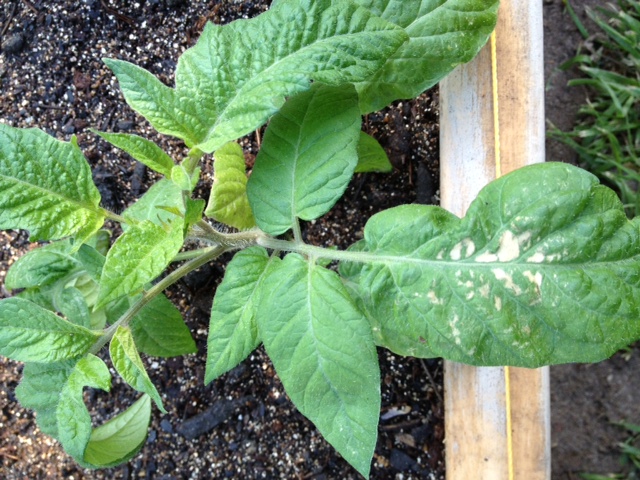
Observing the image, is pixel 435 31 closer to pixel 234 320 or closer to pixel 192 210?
pixel 192 210

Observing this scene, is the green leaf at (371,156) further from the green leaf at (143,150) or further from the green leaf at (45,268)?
the green leaf at (45,268)

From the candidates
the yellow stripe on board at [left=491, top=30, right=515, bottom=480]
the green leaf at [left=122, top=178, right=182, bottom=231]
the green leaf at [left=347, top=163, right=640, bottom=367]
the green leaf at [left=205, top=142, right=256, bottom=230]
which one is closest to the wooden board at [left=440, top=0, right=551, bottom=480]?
the yellow stripe on board at [left=491, top=30, right=515, bottom=480]

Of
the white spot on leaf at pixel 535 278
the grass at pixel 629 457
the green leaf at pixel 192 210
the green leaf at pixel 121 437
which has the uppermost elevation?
the green leaf at pixel 192 210

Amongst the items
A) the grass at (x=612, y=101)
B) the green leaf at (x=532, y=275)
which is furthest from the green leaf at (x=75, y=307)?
the grass at (x=612, y=101)

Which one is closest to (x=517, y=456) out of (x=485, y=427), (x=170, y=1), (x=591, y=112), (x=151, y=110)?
(x=485, y=427)

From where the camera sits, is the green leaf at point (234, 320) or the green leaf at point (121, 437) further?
the green leaf at point (121, 437)

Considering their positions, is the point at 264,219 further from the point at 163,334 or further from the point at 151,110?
the point at 163,334
